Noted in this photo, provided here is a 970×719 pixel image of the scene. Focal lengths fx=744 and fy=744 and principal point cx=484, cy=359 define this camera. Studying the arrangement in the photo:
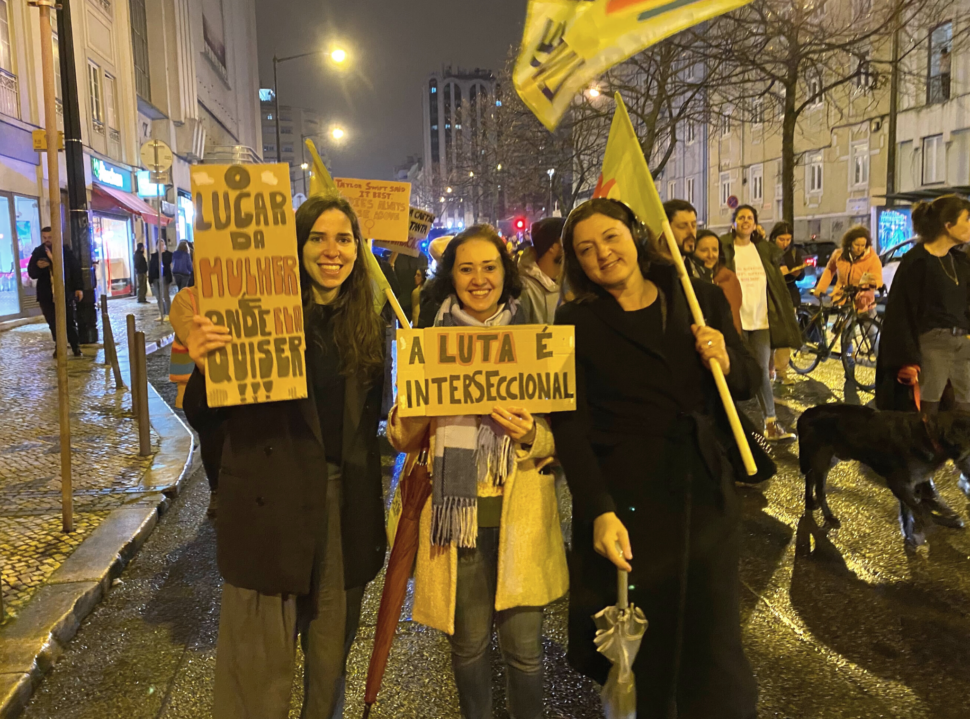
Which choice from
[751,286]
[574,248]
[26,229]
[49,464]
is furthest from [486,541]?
[26,229]

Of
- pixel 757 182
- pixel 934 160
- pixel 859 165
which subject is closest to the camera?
pixel 934 160

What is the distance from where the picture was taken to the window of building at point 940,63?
25500mm

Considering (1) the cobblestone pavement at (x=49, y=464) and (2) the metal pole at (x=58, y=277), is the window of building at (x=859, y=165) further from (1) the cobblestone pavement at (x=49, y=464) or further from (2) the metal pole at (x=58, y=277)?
(2) the metal pole at (x=58, y=277)

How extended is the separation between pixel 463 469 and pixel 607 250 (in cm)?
85

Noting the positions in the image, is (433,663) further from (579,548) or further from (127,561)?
(127,561)

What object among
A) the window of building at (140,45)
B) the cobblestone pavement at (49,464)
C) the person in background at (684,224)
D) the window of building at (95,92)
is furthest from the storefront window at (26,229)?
the person in background at (684,224)

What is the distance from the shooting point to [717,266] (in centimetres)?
604

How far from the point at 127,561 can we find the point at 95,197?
883 inches

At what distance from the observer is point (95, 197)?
23.5 m

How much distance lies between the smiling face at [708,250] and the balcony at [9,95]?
18.2 meters

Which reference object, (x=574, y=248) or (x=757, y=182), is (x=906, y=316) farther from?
(x=757, y=182)

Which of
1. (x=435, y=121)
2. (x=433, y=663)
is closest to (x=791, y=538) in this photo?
(x=433, y=663)

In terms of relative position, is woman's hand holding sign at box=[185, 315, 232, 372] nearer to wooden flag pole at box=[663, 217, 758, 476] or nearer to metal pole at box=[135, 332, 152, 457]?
wooden flag pole at box=[663, 217, 758, 476]

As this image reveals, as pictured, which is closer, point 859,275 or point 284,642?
Result: point 284,642
